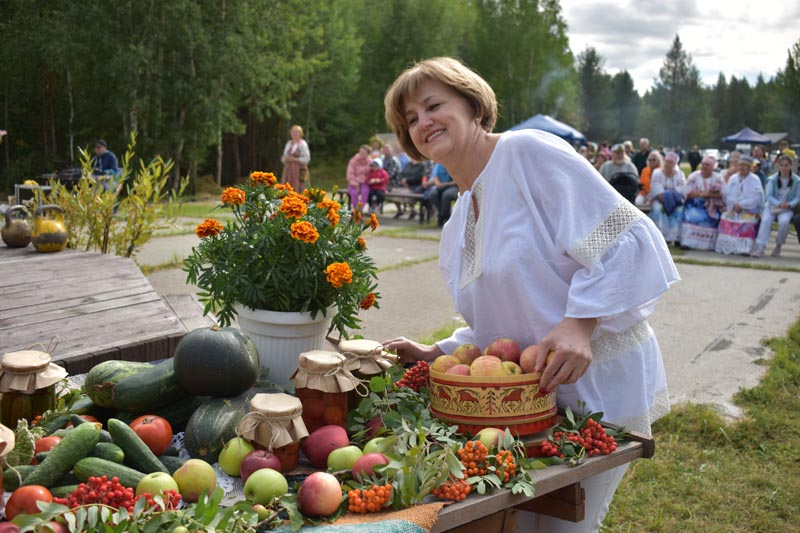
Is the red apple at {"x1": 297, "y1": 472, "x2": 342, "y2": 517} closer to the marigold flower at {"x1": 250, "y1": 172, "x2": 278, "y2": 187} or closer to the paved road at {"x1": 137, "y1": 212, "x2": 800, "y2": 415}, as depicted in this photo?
the marigold flower at {"x1": 250, "y1": 172, "x2": 278, "y2": 187}

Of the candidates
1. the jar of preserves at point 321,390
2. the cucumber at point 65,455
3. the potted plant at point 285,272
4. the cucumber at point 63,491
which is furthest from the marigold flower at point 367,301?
the cucumber at point 63,491

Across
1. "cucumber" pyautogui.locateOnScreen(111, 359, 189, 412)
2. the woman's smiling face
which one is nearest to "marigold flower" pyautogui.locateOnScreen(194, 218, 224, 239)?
"cucumber" pyautogui.locateOnScreen(111, 359, 189, 412)

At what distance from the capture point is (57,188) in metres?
6.93

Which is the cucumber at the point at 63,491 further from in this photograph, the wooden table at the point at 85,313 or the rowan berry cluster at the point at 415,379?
the wooden table at the point at 85,313

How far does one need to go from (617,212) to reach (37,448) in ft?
5.02

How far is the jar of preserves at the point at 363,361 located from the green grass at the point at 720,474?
73.1 inches

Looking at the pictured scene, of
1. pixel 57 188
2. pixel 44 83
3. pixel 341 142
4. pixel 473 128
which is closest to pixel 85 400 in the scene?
pixel 473 128

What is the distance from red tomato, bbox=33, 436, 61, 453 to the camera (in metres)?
1.63

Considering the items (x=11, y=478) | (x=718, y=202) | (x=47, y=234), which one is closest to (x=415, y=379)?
(x=11, y=478)

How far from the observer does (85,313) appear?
3555 millimetres

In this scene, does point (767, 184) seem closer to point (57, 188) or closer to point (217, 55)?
point (57, 188)

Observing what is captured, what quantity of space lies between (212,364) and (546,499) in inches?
36.3

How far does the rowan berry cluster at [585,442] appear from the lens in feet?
5.66

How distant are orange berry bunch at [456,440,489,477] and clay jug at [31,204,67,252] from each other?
15.7ft
